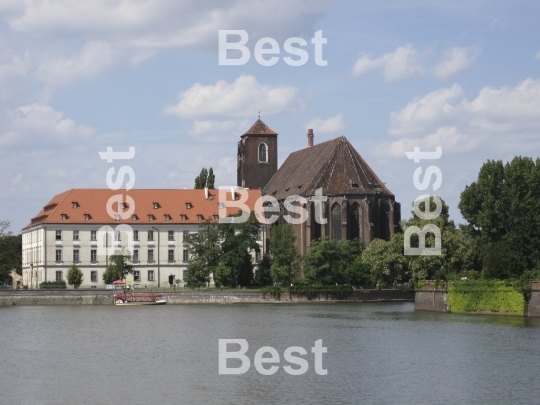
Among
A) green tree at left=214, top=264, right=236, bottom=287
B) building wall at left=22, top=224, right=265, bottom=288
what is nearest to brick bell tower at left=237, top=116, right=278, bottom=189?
building wall at left=22, top=224, right=265, bottom=288

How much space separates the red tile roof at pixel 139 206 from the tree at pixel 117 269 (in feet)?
19.1

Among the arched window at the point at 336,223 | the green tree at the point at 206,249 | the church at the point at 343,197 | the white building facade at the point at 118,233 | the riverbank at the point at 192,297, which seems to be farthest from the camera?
the white building facade at the point at 118,233

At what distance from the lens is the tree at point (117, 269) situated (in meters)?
108

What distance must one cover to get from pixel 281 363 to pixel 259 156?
8796 centimetres

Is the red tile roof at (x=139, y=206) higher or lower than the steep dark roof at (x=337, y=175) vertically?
lower

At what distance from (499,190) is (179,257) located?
126ft

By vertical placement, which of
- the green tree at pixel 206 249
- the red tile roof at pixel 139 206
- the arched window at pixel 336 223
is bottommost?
the green tree at pixel 206 249

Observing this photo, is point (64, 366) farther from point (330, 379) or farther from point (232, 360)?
point (330, 379)

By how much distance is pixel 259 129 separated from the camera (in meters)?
129

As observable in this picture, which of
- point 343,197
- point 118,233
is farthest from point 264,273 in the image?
point 118,233

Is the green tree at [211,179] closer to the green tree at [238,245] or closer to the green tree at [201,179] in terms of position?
the green tree at [201,179]

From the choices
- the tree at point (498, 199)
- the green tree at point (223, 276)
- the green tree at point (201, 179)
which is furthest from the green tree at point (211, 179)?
the tree at point (498, 199)

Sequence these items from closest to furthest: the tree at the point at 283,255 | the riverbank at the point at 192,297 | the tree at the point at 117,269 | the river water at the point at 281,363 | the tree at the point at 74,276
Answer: the river water at the point at 281,363 → the riverbank at the point at 192,297 → the tree at the point at 283,255 → the tree at the point at 117,269 → the tree at the point at 74,276

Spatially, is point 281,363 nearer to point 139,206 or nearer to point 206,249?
point 206,249
